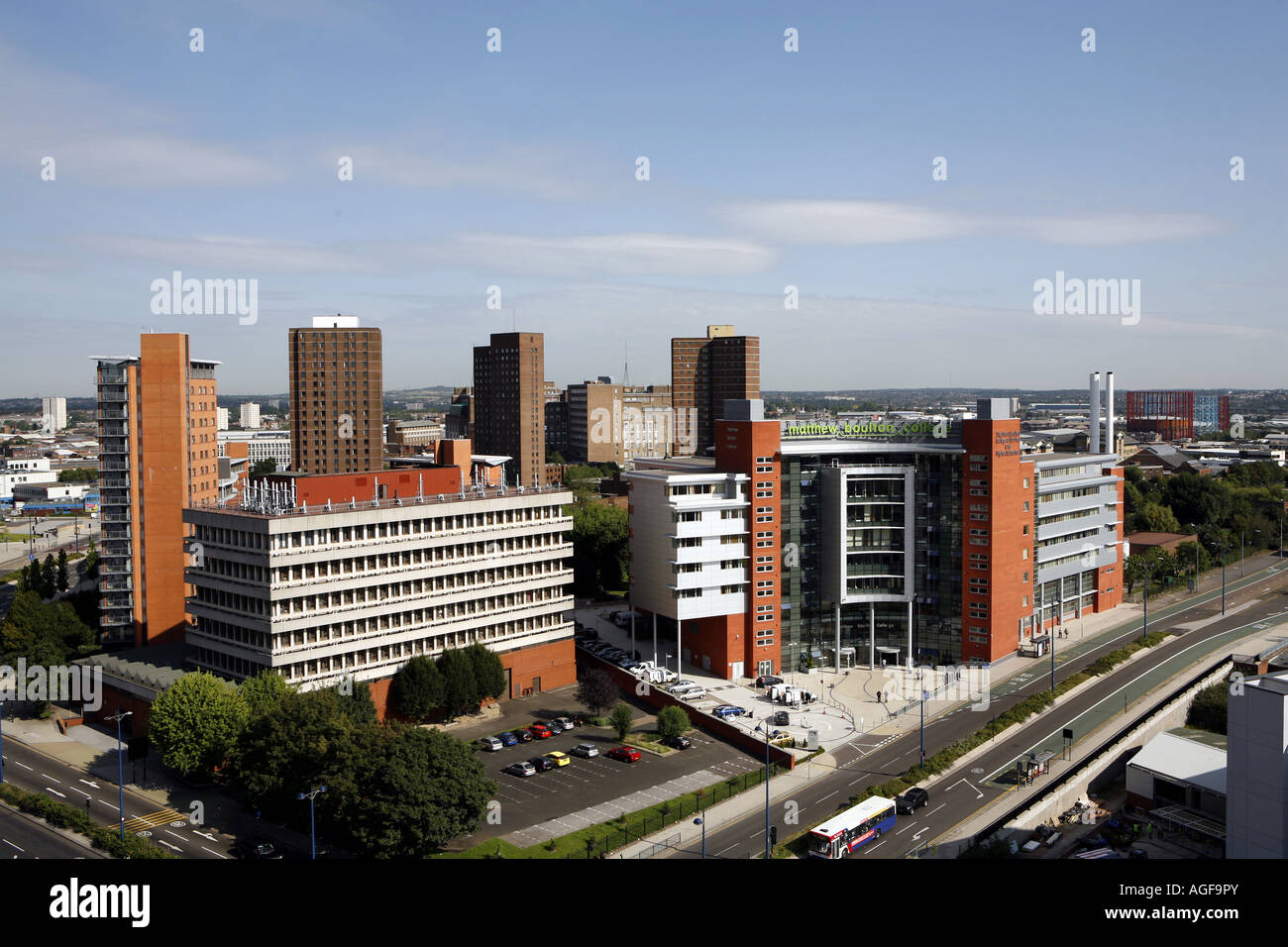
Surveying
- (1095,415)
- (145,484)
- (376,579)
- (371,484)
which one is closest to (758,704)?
(376,579)

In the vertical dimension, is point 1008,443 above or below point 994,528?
above

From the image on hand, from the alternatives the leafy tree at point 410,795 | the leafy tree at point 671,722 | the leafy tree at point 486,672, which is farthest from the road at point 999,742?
the leafy tree at point 486,672

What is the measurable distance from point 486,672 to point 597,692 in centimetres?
667

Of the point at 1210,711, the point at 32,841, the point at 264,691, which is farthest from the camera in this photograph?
the point at 1210,711

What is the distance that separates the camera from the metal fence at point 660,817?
140 ft

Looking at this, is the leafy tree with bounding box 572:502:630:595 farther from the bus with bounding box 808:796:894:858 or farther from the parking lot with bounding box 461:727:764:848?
the bus with bounding box 808:796:894:858

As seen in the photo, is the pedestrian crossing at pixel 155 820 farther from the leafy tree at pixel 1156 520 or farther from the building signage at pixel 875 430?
the leafy tree at pixel 1156 520

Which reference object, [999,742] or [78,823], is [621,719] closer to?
[999,742]

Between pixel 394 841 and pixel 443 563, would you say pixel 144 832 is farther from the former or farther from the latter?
pixel 443 563

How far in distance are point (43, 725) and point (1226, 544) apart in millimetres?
101388

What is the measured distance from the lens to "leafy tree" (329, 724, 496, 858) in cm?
3962

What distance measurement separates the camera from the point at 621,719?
55969 mm
